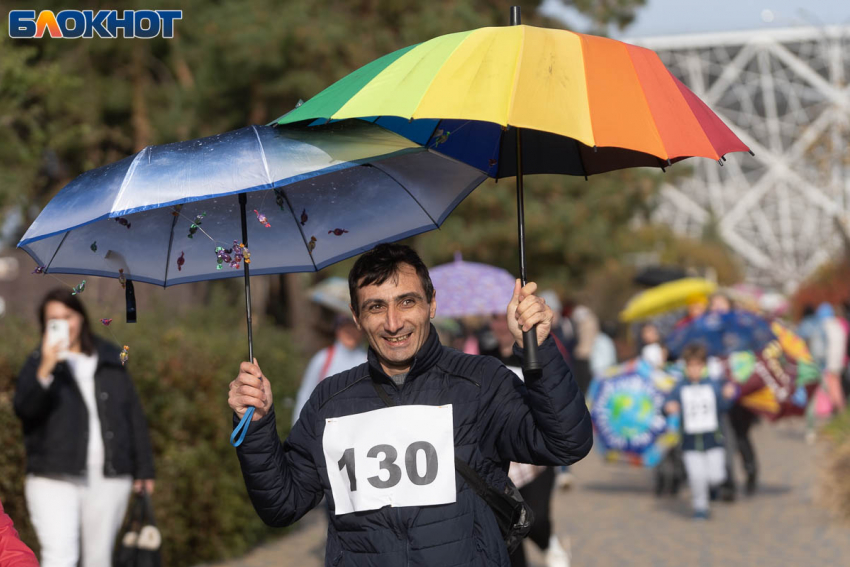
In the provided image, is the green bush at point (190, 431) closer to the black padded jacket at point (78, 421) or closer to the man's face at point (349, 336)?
the black padded jacket at point (78, 421)

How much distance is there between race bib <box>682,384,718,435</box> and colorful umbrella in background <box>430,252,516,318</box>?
A: 342 cm

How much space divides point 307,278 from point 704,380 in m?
11.1

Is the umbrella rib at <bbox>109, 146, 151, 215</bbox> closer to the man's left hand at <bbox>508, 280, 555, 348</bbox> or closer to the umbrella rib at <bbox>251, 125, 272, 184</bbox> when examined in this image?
the umbrella rib at <bbox>251, 125, 272, 184</bbox>

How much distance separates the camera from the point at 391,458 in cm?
346

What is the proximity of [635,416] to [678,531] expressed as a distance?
214cm

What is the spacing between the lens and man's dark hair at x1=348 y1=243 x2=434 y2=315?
3.54 meters

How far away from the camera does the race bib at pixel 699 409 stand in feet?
36.6

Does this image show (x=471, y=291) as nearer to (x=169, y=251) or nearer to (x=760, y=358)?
(x=169, y=251)

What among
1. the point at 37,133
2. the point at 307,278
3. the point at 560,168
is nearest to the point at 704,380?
the point at 37,133

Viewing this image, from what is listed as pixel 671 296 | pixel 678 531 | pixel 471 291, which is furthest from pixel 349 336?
pixel 671 296

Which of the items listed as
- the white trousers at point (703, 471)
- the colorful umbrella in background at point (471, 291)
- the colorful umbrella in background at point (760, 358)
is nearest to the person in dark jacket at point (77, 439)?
the colorful umbrella in background at point (471, 291)

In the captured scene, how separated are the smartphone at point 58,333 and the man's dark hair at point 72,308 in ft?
0.64

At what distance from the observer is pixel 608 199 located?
22.3m

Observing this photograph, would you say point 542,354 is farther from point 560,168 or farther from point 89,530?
point 89,530
